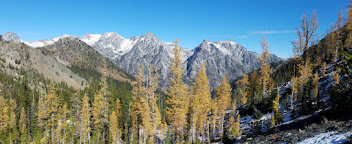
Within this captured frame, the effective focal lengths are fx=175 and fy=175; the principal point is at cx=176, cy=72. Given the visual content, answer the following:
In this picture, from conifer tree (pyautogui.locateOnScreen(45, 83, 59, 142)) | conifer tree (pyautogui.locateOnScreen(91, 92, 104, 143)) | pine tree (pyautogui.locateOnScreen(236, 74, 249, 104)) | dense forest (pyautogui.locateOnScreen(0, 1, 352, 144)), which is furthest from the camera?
pine tree (pyautogui.locateOnScreen(236, 74, 249, 104))

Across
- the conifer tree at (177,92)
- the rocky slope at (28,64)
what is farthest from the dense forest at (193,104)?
the rocky slope at (28,64)

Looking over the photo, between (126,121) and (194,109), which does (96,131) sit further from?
(194,109)

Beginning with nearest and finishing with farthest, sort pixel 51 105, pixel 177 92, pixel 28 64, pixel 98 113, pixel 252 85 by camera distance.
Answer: pixel 177 92, pixel 51 105, pixel 98 113, pixel 252 85, pixel 28 64

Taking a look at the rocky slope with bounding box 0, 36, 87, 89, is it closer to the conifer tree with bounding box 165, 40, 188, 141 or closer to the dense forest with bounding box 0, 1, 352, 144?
the dense forest with bounding box 0, 1, 352, 144

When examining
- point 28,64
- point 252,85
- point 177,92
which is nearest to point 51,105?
point 177,92

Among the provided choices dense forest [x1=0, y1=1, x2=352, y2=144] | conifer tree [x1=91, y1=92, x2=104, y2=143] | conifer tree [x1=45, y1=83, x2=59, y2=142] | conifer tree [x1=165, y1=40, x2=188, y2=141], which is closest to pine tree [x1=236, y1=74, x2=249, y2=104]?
dense forest [x1=0, y1=1, x2=352, y2=144]

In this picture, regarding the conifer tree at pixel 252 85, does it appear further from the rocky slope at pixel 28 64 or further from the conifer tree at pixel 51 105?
the rocky slope at pixel 28 64

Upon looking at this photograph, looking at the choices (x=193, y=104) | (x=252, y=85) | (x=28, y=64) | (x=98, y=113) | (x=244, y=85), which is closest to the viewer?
(x=193, y=104)

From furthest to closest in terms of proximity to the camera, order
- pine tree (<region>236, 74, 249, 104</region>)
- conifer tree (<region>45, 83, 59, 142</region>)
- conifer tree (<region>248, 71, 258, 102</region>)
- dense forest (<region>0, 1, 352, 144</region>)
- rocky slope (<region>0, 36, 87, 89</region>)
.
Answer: rocky slope (<region>0, 36, 87, 89</region>) < pine tree (<region>236, 74, 249, 104</region>) < conifer tree (<region>248, 71, 258, 102</region>) < conifer tree (<region>45, 83, 59, 142</region>) < dense forest (<region>0, 1, 352, 144</region>)

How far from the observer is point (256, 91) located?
48.8 metres

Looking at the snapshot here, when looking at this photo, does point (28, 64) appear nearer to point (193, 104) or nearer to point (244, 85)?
point (244, 85)

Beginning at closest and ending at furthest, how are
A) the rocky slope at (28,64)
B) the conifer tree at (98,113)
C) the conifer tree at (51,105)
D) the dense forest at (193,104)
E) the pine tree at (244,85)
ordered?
the dense forest at (193,104)
the conifer tree at (51,105)
the conifer tree at (98,113)
the pine tree at (244,85)
the rocky slope at (28,64)

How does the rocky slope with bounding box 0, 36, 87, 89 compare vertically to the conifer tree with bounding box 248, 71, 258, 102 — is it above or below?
above

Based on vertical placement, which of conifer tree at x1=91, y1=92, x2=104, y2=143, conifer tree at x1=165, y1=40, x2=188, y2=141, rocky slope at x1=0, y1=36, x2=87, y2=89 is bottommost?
conifer tree at x1=91, y1=92, x2=104, y2=143
